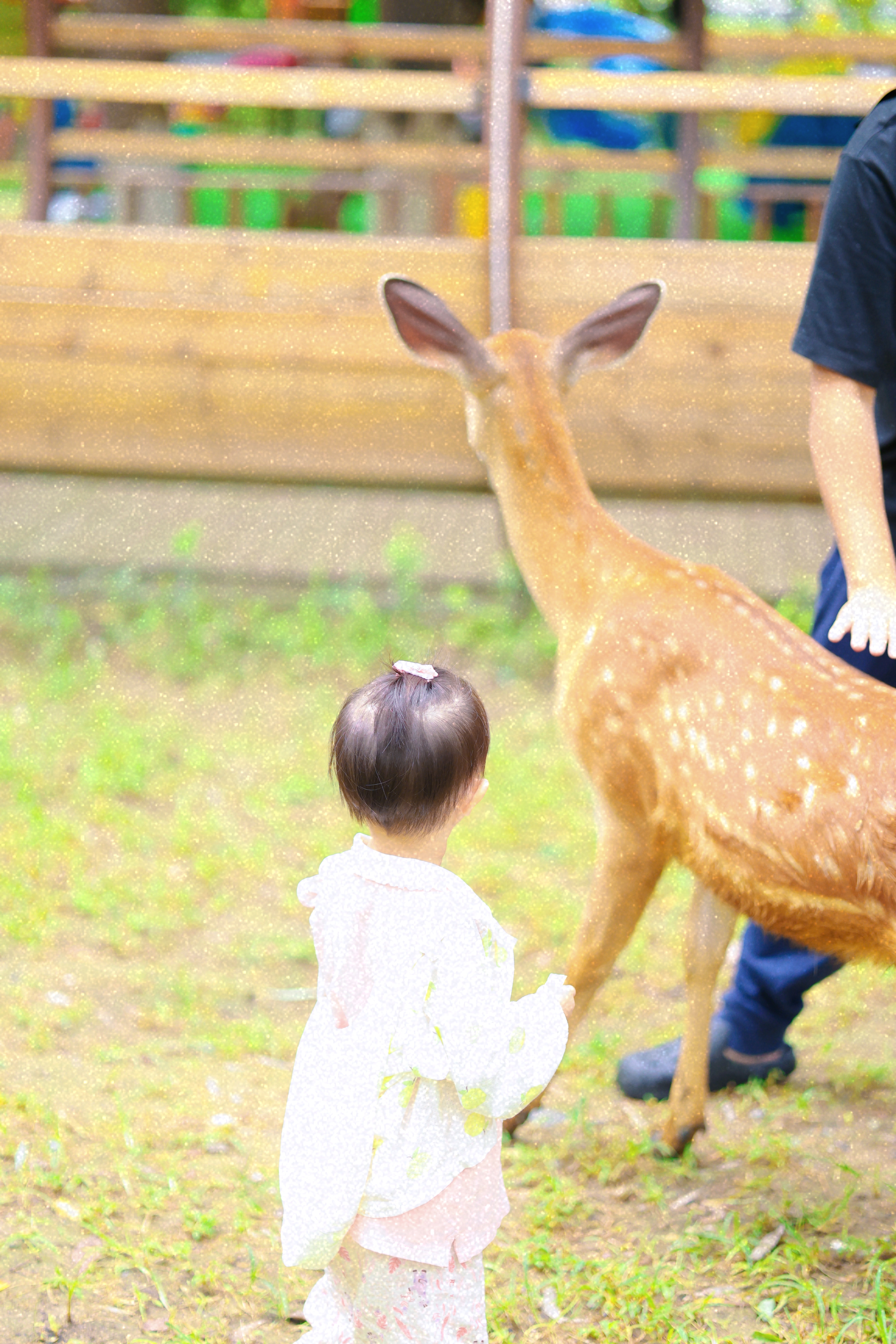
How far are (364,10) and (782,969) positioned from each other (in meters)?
7.52

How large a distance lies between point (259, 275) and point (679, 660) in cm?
351

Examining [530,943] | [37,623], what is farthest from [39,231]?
[530,943]

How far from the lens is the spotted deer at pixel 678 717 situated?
243 cm

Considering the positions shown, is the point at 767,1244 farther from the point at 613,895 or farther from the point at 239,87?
the point at 239,87

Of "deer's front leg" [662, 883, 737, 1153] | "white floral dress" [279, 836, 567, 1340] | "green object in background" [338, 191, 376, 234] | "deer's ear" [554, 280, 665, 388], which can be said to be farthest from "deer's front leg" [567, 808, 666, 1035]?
"green object in background" [338, 191, 376, 234]

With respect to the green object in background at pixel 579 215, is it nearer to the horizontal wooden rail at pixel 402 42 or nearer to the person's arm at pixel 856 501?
the horizontal wooden rail at pixel 402 42

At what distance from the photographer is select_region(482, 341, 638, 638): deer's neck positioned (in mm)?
3029

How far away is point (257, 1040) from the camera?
3.63 meters

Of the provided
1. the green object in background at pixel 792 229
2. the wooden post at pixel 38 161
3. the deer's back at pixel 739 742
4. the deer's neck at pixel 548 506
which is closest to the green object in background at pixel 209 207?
the wooden post at pixel 38 161

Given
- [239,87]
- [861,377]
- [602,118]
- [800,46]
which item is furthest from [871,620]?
[800,46]

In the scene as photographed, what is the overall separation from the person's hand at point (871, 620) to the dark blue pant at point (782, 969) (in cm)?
28

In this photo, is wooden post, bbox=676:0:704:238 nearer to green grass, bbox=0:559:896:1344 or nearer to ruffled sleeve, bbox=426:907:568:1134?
green grass, bbox=0:559:896:1344

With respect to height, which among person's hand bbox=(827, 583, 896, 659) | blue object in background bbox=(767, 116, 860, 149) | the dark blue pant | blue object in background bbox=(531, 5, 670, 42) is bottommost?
the dark blue pant

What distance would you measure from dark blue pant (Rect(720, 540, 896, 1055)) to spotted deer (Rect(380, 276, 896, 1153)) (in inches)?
7.0
